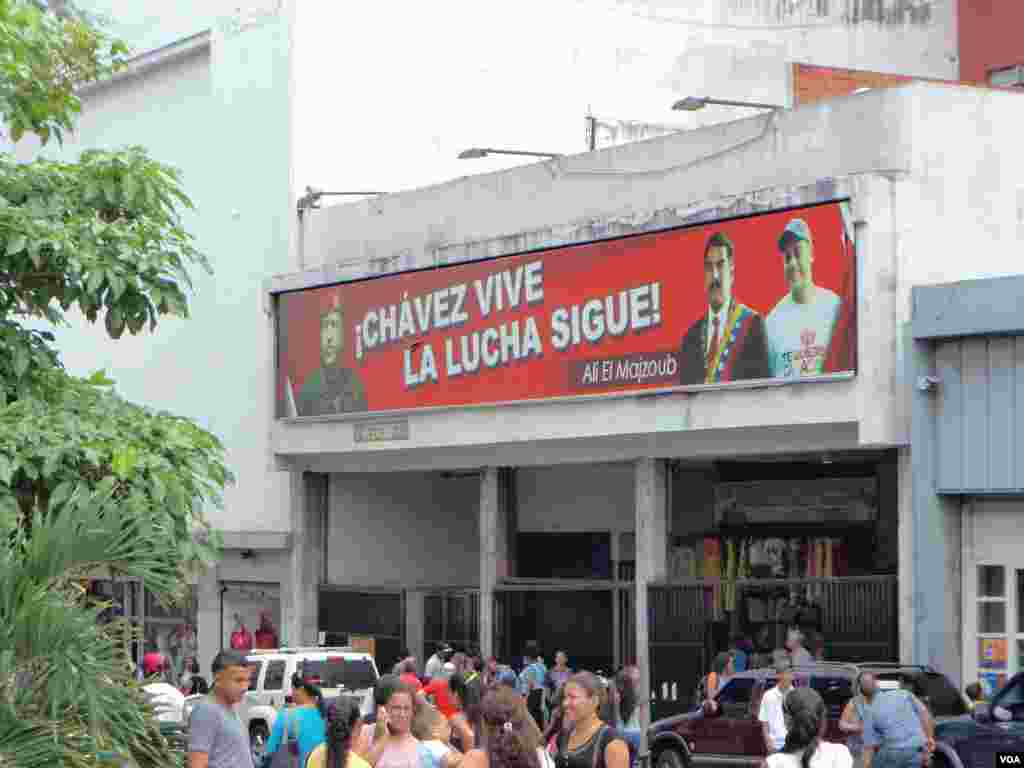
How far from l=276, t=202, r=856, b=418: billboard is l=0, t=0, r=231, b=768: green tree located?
39.3 ft

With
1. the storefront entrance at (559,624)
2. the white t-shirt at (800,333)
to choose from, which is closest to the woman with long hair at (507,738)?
the white t-shirt at (800,333)

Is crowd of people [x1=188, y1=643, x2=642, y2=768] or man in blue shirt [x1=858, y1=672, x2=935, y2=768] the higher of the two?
crowd of people [x1=188, y1=643, x2=642, y2=768]

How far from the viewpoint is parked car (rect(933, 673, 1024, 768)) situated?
1964cm

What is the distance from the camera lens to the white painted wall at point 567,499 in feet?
109

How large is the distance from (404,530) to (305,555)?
2050 millimetres

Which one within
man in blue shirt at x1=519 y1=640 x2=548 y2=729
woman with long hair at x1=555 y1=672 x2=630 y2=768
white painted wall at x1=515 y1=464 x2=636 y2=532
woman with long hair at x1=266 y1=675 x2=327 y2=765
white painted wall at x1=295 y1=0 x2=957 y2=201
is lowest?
man in blue shirt at x1=519 y1=640 x2=548 y2=729

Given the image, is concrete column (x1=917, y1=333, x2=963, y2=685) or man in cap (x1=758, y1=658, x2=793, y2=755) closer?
man in cap (x1=758, y1=658, x2=793, y2=755)

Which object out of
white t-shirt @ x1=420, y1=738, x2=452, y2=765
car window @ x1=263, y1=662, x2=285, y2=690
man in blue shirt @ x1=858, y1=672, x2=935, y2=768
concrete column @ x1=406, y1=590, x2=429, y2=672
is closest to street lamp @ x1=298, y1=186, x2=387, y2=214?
concrete column @ x1=406, y1=590, x2=429, y2=672

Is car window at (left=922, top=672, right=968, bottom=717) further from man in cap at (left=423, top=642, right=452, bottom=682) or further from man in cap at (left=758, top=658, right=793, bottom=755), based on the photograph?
man in cap at (left=423, top=642, right=452, bottom=682)

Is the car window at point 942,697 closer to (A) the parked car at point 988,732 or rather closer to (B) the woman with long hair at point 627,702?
(A) the parked car at point 988,732

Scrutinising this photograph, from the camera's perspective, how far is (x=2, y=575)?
9883 mm

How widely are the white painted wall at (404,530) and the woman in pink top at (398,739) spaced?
24409 mm

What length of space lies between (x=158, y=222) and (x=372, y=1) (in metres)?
23.8

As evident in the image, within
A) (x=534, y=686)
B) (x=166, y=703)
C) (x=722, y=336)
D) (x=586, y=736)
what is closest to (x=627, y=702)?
(x=586, y=736)
